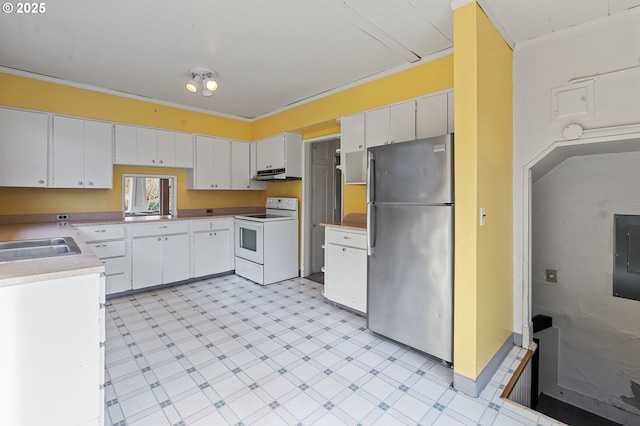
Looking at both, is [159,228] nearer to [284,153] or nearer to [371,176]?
[284,153]

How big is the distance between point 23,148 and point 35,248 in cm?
189

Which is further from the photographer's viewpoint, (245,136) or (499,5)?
(245,136)

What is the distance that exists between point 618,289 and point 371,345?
248cm

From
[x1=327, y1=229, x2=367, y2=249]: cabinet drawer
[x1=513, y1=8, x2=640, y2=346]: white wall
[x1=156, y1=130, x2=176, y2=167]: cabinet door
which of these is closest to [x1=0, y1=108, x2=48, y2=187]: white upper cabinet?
[x1=156, y1=130, x2=176, y2=167]: cabinet door

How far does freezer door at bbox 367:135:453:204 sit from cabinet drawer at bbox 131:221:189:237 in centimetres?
286

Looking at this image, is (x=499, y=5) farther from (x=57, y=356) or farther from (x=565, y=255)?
(x=57, y=356)

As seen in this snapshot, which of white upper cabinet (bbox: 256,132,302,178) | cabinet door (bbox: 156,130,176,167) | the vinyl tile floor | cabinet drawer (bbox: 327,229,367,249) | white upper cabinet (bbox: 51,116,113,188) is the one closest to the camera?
the vinyl tile floor

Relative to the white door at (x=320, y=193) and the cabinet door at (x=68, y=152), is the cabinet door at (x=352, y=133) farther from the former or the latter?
Result: the cabinet door at (x=68, y=152)

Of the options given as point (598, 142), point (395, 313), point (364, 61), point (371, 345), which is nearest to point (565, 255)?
point (598, 142)

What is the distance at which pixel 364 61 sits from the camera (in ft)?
9.82

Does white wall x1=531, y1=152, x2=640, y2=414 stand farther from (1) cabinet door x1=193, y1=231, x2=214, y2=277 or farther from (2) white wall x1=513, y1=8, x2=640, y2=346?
(1) cabinet door x1=193, y1=231, x2=214, y2=277

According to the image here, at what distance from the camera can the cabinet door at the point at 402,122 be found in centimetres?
293

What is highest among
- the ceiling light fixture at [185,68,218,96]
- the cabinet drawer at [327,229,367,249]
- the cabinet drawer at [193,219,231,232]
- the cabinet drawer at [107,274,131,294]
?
the ceiling light fixture at [185,68,218,96]

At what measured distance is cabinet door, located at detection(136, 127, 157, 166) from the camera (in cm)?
A: 402
